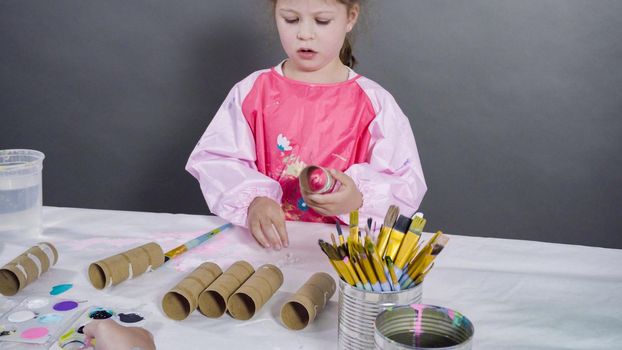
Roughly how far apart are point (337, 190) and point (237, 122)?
0.44 m

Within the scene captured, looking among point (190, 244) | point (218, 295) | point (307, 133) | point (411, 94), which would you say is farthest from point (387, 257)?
point (411, 94)

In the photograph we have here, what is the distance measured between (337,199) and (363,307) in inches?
16.5

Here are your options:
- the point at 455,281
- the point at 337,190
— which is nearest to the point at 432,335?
the point at 455,281

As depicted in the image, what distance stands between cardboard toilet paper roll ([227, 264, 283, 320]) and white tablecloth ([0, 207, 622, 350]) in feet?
0.05

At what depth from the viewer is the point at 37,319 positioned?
987 millimetres

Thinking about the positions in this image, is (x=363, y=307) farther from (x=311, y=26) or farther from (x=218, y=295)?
(x=311, y=26)

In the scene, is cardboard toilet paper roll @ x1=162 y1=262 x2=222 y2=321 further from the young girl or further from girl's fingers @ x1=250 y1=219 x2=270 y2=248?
the young girl

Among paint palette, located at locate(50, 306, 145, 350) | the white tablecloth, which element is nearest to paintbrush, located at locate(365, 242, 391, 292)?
the white tablecloth

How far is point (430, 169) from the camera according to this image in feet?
8.25

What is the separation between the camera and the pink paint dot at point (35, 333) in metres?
0.94

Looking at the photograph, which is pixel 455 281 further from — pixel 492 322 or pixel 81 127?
pixel 81 127

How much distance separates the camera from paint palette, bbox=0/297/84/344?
0.94 m

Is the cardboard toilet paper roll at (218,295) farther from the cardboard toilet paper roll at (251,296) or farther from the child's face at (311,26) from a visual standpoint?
the child's face at (311,26)

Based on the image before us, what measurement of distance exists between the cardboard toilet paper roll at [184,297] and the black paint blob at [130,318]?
4 cm
